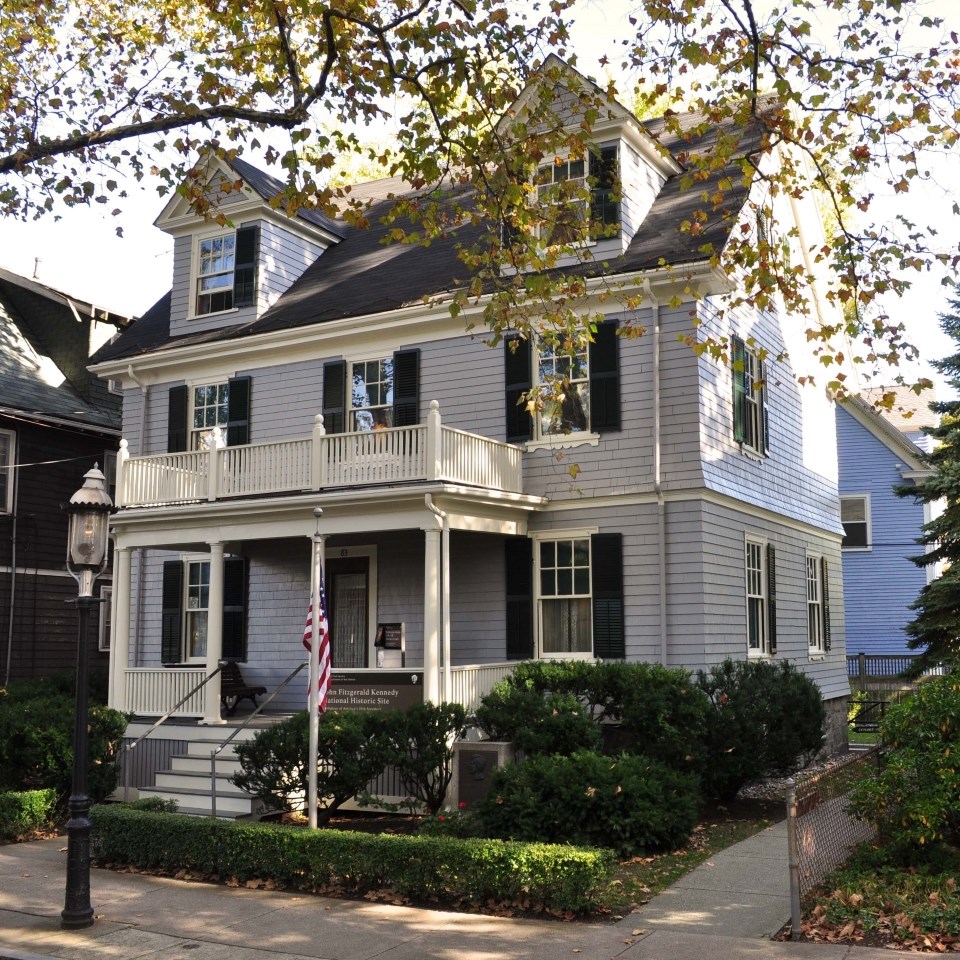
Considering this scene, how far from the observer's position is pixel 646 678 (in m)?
14.1

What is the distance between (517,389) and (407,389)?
1.98 meters

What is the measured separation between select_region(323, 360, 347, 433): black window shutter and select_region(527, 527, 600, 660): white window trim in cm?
396

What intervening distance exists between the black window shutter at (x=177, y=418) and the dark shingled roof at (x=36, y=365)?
401cm

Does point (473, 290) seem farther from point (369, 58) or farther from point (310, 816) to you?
point (310, 816)

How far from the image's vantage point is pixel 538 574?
1708cm

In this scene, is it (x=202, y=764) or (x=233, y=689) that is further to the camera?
(x=233, y=689)

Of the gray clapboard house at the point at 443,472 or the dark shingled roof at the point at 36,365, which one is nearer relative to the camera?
the gray clapboard house at the point at 443,472

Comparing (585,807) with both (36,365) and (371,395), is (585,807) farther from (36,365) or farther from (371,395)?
(36,365)

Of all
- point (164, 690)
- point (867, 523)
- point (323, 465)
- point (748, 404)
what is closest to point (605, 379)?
point (748, 404)

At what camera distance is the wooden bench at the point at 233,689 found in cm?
1786

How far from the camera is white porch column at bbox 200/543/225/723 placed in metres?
16.6

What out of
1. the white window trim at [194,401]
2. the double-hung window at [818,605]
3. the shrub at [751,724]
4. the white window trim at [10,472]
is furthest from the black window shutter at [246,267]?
the double-hung window at [818,605]

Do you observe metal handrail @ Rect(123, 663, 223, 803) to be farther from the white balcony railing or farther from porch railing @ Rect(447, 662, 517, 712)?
porch railing @ Rect(447, 662, 517, 712)

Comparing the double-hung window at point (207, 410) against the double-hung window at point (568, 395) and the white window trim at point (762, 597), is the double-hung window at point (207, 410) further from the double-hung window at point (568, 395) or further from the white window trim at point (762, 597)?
the white window trim at point (762, 597)
